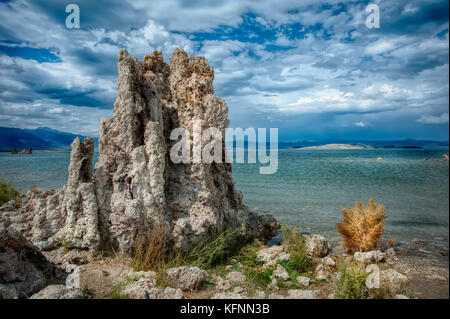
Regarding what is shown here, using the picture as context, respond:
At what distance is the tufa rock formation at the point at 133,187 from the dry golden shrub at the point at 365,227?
2.71m


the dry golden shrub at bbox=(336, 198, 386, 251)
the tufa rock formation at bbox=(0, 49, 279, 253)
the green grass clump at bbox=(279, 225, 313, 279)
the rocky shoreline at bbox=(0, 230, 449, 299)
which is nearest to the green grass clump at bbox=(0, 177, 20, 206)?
the tufa rock formation at bbox=(0, 49, 279, 253)

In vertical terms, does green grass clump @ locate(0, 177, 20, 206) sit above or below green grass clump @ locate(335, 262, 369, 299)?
above

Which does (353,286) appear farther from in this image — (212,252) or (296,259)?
(212,252)

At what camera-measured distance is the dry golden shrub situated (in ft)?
22.7

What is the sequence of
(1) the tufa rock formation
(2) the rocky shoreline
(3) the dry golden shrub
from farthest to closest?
(3) the dry golden shrub < (1) the tufa rock formation < (2) the rocky shoreline

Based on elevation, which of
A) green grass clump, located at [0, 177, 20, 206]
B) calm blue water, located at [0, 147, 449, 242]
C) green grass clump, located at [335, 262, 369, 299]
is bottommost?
calm blue water, located at [0, 147, 449, 242]

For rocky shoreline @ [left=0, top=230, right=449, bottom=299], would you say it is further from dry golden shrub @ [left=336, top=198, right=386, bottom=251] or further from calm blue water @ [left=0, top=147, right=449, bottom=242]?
calm blue water @ [left=0, top=147, right=449, bottom=242]

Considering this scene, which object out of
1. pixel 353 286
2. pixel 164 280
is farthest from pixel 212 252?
pixel 353 286

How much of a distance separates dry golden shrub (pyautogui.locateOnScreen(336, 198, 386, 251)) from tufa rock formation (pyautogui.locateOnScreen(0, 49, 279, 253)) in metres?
2.71

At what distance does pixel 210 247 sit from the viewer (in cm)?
607

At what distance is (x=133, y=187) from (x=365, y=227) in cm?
549

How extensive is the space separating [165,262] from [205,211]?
4.24ft

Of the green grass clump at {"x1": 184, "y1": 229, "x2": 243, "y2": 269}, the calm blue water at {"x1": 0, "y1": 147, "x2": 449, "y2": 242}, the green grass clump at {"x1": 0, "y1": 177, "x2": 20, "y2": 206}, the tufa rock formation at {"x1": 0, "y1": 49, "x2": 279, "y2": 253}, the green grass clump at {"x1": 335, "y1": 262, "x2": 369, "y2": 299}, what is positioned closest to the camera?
the green grass clump at {"x1": 335, "y1": 262, "x2": 369, "y2": 299}
